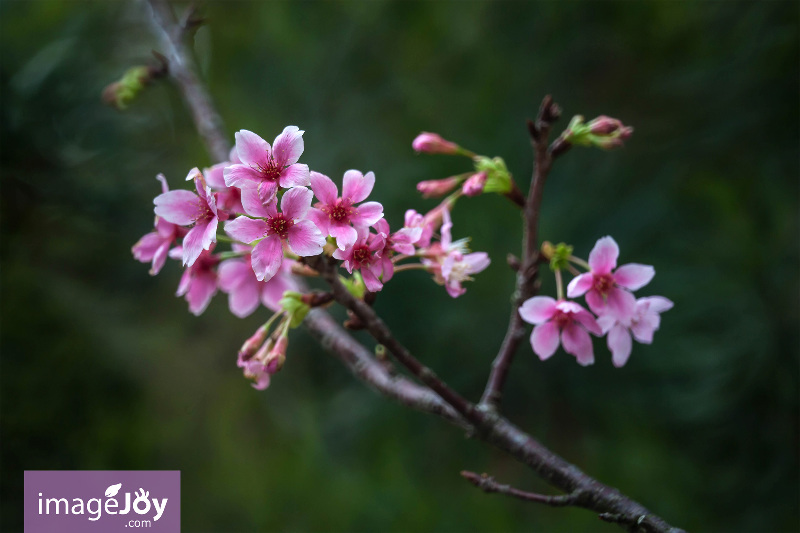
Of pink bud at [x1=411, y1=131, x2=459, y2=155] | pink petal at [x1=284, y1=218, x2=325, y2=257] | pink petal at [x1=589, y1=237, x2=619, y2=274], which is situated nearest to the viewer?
pink petal at [x1=284, y1=218, x2=325, y2=257]

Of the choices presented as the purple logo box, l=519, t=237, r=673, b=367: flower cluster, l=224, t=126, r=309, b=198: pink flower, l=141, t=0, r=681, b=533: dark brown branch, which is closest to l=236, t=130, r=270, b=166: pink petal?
l=224, t=126, r=309, b=198: pink flower

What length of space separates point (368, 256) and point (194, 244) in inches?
4.7

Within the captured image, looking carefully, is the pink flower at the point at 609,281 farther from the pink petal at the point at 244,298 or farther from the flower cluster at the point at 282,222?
the pink petal at the point at 244,298

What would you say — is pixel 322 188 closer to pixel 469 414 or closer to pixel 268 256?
pixel 268 256

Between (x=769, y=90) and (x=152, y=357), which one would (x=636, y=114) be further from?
(x=152, y=357)

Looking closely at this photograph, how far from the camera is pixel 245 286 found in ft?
1.90

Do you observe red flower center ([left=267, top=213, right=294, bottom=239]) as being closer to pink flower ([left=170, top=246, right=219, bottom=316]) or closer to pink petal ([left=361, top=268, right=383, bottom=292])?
pink petal ([left=361, top=268, right=383, bottom=292])

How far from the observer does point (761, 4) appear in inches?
42.6

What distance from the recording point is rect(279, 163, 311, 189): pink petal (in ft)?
1.30

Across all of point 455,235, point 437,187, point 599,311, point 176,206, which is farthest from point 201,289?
point 455,235

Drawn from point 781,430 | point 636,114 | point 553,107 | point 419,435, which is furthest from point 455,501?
point 553,107

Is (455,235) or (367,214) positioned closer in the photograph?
(367,214)

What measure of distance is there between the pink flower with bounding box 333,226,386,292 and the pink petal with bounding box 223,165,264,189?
74 millimetres

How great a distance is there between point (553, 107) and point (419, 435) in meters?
0.87
